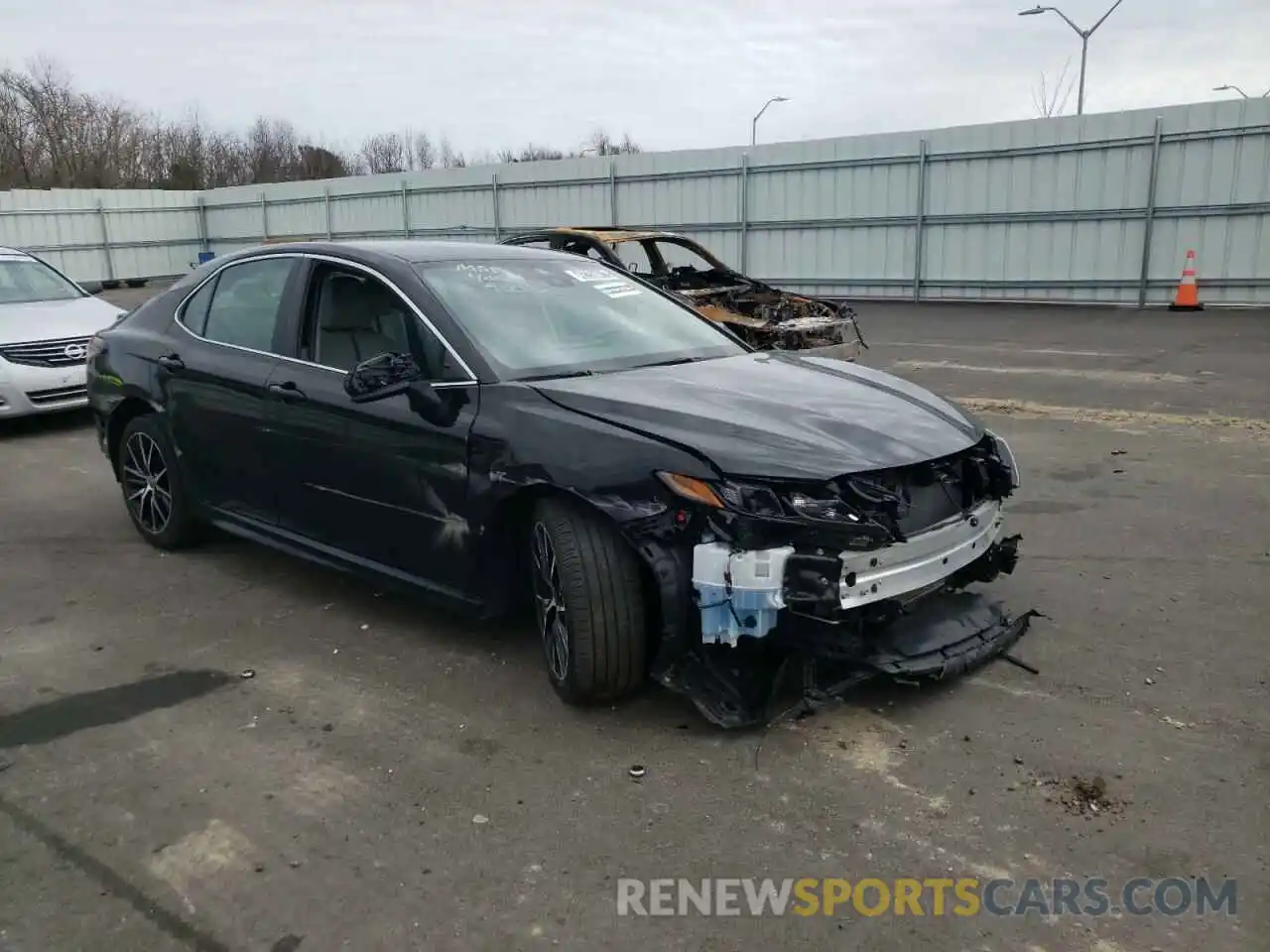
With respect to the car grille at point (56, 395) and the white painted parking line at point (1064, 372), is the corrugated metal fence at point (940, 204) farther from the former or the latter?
the car grille at point (56, 395)

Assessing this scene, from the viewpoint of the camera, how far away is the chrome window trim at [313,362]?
386cm

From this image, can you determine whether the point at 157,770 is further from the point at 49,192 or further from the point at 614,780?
the point at 49,192

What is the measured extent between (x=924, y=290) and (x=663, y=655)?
18.6m

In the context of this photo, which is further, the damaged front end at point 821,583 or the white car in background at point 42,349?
the white car in background at point 42,349

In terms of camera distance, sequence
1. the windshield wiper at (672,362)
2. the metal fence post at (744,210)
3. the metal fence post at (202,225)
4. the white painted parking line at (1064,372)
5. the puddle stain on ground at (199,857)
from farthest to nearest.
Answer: the metal fence post at (202,225) → the metal fence post at (744,210) → the white painted parking line at (1064,372) → the windshield wiper at (672,362) → the puddle stain on ground at (199,857)

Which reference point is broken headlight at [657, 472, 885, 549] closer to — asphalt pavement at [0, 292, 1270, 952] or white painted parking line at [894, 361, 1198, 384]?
asphalt pavement at [0, 292, 1270, 952]

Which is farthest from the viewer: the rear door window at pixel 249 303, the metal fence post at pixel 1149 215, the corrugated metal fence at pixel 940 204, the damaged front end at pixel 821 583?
the metal fence post at pixel 1149 215

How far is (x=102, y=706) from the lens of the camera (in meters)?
3.76

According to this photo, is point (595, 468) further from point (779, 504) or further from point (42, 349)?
point (42, 349)

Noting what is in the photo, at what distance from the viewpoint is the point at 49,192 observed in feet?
→ 95.1

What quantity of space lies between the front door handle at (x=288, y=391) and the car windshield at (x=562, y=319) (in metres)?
0.77

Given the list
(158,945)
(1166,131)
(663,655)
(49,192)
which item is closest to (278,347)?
(663,655)

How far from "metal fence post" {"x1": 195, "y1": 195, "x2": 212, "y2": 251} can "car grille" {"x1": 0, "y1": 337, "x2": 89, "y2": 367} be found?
86.2 ft

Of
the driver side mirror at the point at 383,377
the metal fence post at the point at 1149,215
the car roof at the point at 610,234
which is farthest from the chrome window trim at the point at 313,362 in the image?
the metal fence post at the point at 1149,215
